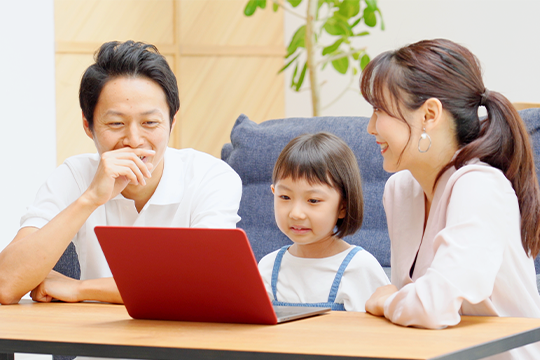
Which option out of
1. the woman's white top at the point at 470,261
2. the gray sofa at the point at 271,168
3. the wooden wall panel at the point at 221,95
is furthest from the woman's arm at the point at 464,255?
the wooden wall panel at the point at 221,95

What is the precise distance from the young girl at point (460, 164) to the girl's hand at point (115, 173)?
55 cm

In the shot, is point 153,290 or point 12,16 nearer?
point 153,290

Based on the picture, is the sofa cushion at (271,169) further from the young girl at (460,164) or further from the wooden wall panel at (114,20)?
the wooden wall panel at (114,20)

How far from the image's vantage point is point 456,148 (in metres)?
1.25

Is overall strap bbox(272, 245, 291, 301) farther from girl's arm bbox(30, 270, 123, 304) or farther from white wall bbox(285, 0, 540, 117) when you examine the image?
white wall bbox(285, 0, 540, 117)

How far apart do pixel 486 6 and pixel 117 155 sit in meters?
2.51

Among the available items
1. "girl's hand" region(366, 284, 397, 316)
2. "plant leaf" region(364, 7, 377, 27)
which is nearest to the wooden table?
"girl's hand" region(366, 284, 397, 316)

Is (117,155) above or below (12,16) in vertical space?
below

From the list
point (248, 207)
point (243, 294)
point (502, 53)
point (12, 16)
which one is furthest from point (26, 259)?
point (502, 53)

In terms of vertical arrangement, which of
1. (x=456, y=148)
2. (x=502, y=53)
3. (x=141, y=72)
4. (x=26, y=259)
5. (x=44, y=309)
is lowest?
(x=44, y=309)

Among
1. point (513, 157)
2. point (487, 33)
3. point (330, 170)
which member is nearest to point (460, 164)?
point (513, 157)

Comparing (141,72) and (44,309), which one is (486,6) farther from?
(44,309)

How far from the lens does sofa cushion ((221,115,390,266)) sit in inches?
81.0

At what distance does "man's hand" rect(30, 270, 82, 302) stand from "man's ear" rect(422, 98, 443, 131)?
0.80m
